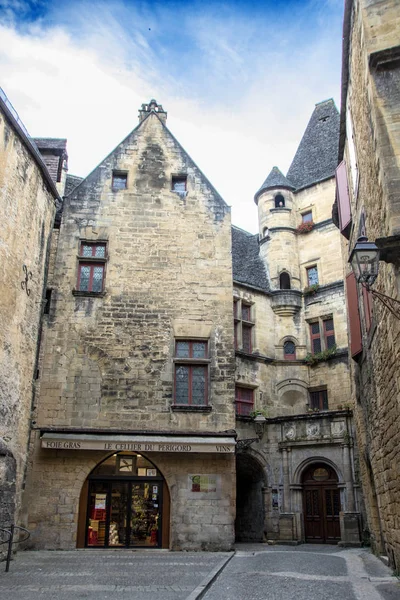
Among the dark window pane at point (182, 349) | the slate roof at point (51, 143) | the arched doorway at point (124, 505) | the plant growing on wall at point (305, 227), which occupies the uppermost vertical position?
the plant growing on wall at point (305, 227)

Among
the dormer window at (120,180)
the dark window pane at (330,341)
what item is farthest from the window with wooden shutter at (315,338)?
the dormer window at (120,180)

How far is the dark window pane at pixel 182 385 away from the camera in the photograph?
42.8 feet

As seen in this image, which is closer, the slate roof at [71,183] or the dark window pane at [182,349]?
the dark window pane at [182,349]

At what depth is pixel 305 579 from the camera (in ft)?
26.7

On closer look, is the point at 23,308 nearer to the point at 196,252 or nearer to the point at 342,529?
the point at 196,252

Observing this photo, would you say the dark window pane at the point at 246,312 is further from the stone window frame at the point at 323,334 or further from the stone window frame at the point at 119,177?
the stone window frame at the point at 119,177

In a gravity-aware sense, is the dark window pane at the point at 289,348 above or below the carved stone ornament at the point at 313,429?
above

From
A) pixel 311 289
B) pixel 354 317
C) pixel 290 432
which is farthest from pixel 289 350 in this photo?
pixel 354 317

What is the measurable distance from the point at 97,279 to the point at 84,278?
33 cm

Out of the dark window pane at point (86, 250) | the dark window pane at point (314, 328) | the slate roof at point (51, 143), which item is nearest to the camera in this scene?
the dark window pane at point (86, 250)

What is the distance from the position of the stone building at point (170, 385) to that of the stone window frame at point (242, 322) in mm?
53

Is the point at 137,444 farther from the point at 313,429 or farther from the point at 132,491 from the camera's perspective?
the point at 313,429

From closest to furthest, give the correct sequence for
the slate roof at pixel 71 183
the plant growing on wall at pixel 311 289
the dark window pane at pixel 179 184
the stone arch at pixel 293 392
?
1. the dark window pane at pixel 179 184
2. the slate roof at pixel 71 183
3. the stone arch at pixel 293 392
4. the plant growing on wall at pixel 311 289

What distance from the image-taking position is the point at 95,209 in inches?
574
